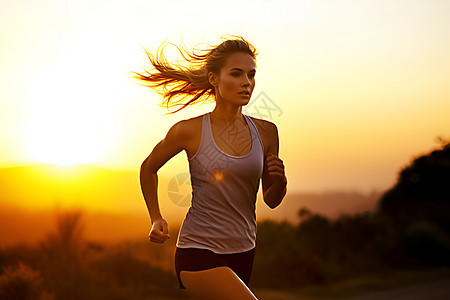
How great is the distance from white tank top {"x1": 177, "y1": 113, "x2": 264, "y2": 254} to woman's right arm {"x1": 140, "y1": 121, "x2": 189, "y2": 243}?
0.39 ft

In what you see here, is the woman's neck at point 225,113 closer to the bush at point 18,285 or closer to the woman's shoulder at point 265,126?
the woman's shoulder at point 265,126

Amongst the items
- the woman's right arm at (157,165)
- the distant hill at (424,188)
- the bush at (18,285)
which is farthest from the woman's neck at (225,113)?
the distant hill at (424,188)

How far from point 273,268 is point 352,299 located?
1.35m

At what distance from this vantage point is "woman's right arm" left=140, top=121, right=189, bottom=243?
3740mm

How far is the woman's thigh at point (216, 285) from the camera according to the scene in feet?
11.0

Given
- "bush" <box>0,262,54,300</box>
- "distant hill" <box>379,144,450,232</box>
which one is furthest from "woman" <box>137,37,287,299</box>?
"distant hill" <box>379,144,450,232</box>

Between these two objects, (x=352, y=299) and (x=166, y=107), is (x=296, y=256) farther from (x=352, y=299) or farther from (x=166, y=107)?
(x=166, y=107)

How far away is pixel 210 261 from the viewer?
11.6ft

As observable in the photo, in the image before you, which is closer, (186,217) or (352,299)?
(186,217)

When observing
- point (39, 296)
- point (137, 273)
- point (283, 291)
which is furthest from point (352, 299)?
point (39, 296)

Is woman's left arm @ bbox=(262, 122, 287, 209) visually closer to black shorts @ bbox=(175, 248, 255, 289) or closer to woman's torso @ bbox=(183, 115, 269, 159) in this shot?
woman's torso @ bbox=(183, 115, 269, 159)

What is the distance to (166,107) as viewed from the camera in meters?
4.32

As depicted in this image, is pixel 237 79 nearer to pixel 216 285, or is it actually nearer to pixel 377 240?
pixel 216 285

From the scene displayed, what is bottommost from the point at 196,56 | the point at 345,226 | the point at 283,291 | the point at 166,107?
the point at 283,291
